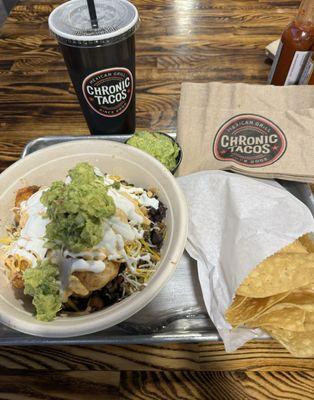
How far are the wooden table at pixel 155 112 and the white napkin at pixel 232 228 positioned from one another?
0.18m

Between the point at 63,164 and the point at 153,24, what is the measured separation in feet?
4.50

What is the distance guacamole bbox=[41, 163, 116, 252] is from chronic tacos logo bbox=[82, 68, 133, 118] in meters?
0.37

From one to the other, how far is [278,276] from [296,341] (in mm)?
154

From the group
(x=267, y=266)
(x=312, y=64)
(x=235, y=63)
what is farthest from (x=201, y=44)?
(x=267, y=266)

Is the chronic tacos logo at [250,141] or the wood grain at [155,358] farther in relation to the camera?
the chronic tacos logo at [250,141]

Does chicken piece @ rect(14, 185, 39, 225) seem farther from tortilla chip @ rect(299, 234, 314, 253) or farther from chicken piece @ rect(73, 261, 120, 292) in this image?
tortilla chip @ rect(299, 234, 314, 253)

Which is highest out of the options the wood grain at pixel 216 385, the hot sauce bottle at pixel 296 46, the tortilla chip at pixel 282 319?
the hot sauce bottle at pixel 296 46

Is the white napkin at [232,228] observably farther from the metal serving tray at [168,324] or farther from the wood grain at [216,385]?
the wood grain at [216,385]

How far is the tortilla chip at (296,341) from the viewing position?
0.71 meters

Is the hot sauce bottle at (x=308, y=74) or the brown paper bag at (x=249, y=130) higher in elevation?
the hot sauce bottle at (x=308, y=74)

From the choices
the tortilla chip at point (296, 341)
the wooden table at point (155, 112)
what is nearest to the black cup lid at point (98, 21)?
the wooden table at point (155, 112)

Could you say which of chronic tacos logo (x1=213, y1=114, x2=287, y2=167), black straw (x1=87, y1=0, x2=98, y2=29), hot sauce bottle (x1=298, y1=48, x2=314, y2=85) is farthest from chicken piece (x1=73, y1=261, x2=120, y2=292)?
hot sauce bottle (x1=298, y1=48, x2=314, y2=85)

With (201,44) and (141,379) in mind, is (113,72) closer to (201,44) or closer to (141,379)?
(141,379)

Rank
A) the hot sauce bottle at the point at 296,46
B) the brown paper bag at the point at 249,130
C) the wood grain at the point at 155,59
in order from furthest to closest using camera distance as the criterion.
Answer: the wood grain at the point at 155,59, the hot sauce bottle at the point at 296,46, the brown paper bag at the point at 249,130
